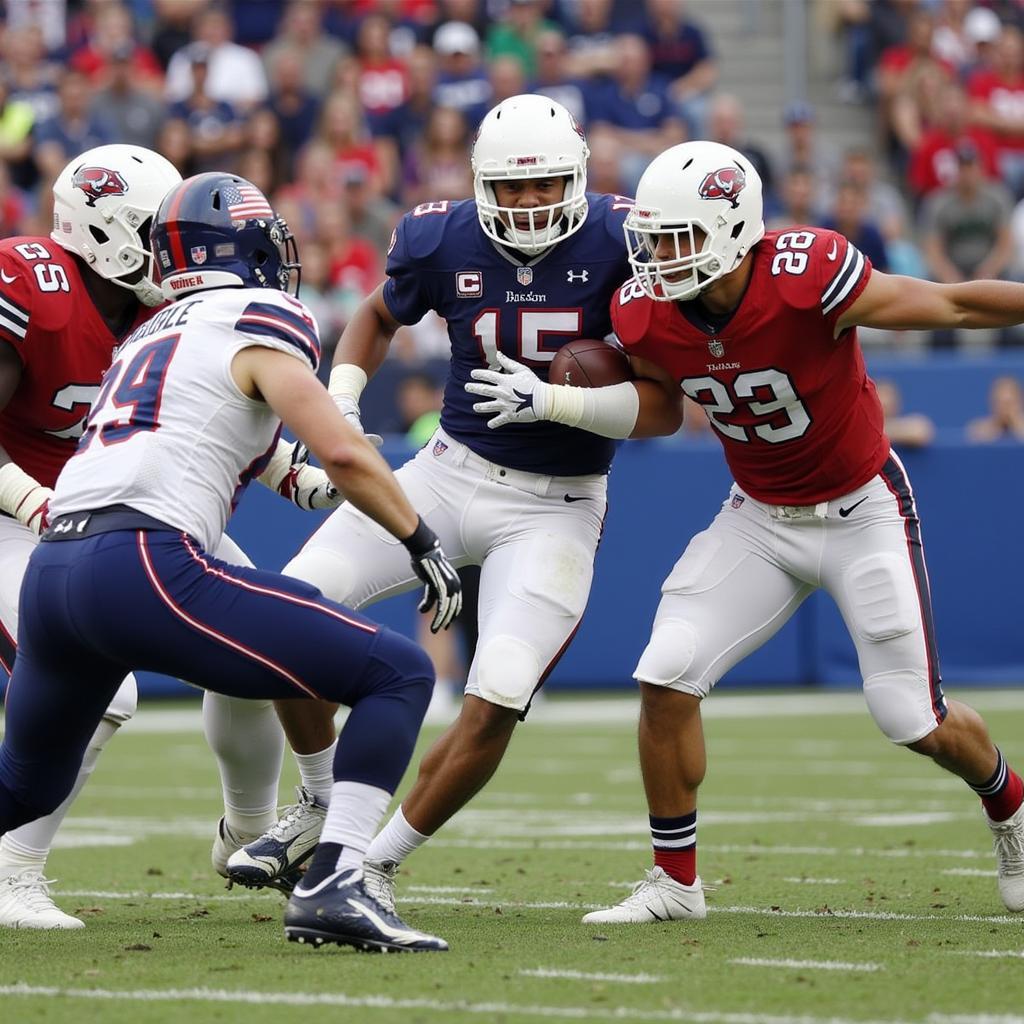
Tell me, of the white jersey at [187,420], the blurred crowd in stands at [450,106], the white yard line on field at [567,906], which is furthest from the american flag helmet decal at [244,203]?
the blurred crowd in stands at [450,106]

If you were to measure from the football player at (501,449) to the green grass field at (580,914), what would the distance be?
1.46 feet

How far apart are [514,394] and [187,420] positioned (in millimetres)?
1068

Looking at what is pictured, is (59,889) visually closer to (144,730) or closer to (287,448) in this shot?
(287,448)

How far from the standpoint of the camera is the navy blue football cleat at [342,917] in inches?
157

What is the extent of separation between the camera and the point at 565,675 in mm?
11188

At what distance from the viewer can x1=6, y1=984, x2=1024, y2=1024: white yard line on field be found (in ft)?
10.8

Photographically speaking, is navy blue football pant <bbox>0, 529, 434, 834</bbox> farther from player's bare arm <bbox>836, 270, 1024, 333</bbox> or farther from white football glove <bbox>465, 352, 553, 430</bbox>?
player's bare arm <bbox>836, 270, 1024, 333</bbox>

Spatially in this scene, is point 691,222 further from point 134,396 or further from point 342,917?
point 342,917

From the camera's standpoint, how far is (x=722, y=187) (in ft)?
15.4

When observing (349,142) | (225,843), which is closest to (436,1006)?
(225,843)

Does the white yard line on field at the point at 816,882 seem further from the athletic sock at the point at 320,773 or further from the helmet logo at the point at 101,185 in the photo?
the helmet logo at the point at 101,185

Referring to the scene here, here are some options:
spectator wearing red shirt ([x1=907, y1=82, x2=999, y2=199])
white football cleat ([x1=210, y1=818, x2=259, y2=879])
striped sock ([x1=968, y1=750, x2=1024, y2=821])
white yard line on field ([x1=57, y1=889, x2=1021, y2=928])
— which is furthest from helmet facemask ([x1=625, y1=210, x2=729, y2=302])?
spectator wearing red shirt ([x1=907, y1=82, x2=999, y2=199])

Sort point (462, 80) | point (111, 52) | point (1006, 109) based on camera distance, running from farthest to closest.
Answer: point (1006, 109)
point (462, 80)
point (111, 52)

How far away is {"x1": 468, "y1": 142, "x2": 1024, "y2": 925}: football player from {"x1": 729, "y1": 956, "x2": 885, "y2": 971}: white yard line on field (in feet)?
2.34
